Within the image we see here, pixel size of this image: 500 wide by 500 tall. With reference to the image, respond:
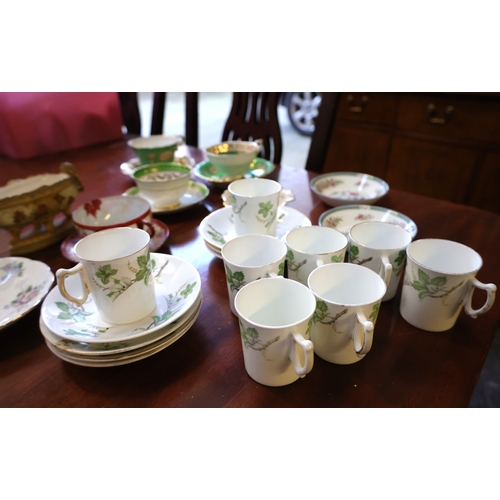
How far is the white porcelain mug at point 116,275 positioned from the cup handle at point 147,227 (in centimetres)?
14

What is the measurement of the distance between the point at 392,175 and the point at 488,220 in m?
1.30

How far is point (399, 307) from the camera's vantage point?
1.92 ft

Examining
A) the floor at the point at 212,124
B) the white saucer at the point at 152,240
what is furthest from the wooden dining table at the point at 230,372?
the floor at the point at 212,124

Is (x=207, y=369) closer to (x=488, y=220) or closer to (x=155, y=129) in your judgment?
(x=488, y=220)

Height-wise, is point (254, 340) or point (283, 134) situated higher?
point (254, 340)

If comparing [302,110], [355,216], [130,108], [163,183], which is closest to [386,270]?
[355,216]

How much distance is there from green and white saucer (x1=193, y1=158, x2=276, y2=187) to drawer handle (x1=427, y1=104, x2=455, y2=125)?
1.13 m

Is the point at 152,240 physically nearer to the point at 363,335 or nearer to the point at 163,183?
the point at 163,183

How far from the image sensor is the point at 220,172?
39.8 inches

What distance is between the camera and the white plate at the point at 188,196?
33.8 inches

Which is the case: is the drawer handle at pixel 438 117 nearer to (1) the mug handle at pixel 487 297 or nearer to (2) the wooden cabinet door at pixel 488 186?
(2) the wooden cabinet door at pixel 488 186

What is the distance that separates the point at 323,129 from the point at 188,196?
1.54ft

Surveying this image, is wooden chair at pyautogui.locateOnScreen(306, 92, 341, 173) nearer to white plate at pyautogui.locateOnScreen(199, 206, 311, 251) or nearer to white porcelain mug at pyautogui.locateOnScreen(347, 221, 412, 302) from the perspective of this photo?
white plate at pyautogui.locateOnScreen(199, 206, 311, 251)
